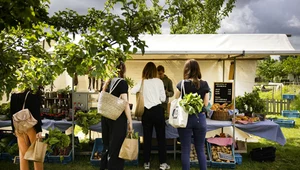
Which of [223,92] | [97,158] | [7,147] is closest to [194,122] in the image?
[97,158]

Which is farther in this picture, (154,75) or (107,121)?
(154,75)

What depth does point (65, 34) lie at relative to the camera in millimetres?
1876

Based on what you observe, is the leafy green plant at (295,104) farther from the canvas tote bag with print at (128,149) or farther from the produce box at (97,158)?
the canvas tote bag with print at (128,149)

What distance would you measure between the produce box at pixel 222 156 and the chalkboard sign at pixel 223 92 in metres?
1.46

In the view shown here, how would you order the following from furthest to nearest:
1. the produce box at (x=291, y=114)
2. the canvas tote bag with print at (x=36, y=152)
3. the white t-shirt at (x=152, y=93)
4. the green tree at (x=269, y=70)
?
the green tree at (x=269, y=70), the produce box at (x=291, y=114), the white t-shirt at (x=152, y=93), the canvas tote bag with print at (x=36, y=152)

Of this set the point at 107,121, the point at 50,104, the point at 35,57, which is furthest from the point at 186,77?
the point at 50,104

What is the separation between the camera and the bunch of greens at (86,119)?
4789 mm

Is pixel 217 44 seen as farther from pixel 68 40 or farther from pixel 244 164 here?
pixel 68 40

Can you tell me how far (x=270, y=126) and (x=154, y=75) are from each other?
219 cm

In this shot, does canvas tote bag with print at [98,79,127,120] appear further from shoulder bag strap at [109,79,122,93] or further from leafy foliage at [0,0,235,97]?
leafy foliage at [0,0,235,97]

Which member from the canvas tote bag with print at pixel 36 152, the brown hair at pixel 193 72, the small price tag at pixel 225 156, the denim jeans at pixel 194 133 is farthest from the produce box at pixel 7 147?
the small price tag at pixel 225 156

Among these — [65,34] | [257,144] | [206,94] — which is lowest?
[257,144]

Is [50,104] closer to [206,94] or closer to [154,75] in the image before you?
[154,75]

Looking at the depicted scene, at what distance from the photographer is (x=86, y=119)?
16.0ft
